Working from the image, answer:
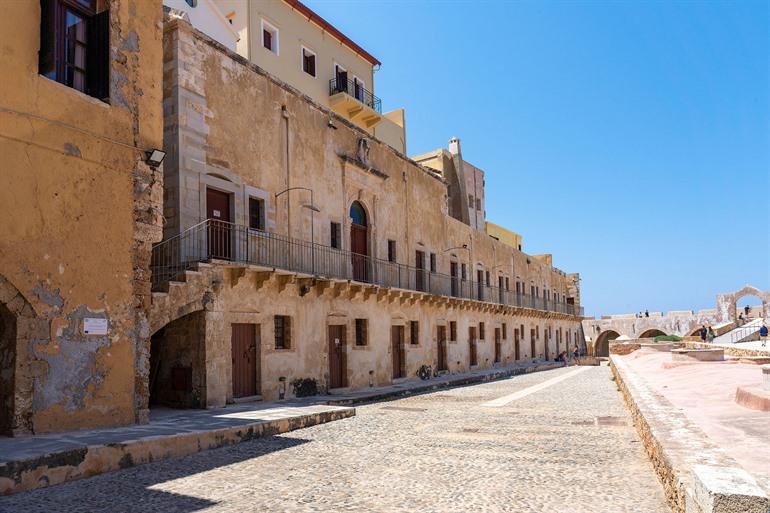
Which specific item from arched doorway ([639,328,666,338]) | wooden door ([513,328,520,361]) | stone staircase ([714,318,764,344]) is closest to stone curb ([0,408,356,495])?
wooden door ([513,328,520,361])

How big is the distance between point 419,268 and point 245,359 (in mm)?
11388

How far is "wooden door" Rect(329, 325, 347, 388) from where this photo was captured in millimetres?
17453

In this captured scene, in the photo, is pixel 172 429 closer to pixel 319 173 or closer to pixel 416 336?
pixel 319 173

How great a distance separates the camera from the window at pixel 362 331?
19.2 meters

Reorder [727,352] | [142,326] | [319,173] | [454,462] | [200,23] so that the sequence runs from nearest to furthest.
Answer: [454,462]
[142,326]
[319,173]
[200,23]
[727,352]

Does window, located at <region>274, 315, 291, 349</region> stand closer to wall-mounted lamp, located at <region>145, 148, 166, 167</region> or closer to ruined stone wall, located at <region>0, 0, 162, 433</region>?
ruined stone wall, located at <region>0, 0, 162, 433</region>

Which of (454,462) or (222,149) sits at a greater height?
(222,149)

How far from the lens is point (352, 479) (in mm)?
6352

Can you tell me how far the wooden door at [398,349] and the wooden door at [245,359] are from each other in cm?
783

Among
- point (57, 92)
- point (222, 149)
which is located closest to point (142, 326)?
point (57, 92)

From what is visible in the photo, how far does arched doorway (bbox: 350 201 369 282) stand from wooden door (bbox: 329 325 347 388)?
2224 millimetres

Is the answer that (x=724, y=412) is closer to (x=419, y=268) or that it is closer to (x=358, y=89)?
(x=419, y=268)

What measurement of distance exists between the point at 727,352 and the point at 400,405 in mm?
14302

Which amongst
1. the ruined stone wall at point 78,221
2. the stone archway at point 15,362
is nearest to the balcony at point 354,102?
the ruined stone wall at point 78,221
